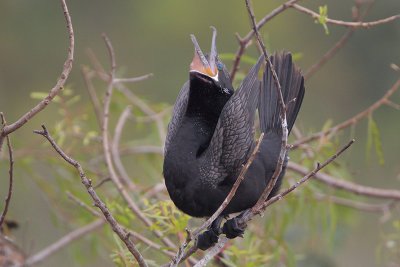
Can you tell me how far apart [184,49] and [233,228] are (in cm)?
612

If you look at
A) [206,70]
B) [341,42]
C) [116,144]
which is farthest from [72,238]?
[206,70]

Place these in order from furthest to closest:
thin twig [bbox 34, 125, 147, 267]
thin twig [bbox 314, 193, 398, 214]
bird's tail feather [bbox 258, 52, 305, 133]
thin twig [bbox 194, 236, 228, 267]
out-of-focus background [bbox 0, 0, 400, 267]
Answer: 1. out-of-focus background [bbox 0, 0, 400, 267]
2. thin twig [bbox 314, 193, 398, 214]
3. bird's tail feather [bbox 258, 52, 305, 133]
4. thin twig [bbox 194, 236, 228, 267]
5. thin twig [bbox 34, 125, 147, 267]

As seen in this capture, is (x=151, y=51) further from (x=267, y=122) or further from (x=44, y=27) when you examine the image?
(x=267, y=122)

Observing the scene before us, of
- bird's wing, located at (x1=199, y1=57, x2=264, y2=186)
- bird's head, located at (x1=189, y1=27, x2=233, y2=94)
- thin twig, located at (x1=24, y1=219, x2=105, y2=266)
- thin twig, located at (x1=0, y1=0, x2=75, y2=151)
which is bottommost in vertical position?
thin twig, located at (x1=24, y1=219, x2=105, y2=266)

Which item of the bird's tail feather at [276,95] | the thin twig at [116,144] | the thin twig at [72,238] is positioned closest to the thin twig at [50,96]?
the bird's tail feather at [276,95]

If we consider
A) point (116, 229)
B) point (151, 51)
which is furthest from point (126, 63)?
point (116, 229)

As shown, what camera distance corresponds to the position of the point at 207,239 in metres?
3.22

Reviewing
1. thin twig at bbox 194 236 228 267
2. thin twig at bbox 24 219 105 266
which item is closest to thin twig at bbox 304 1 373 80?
thin twig at bbox 24 219 105 266

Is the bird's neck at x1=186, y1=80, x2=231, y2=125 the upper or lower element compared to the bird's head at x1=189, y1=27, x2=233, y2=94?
lower

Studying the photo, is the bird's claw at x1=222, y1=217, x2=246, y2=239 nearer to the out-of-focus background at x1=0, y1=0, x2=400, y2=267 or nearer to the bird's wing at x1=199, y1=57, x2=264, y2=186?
the bird's wing at x1=199, y1=57, x2=264, y2=186

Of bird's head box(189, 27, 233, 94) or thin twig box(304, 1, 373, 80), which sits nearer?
bird's head box(189, 27, 233, 94)

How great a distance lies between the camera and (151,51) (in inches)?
367

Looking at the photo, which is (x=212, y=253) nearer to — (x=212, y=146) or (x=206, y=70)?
A: (x=212, y=146)

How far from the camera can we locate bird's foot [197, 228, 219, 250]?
3.22 meters
